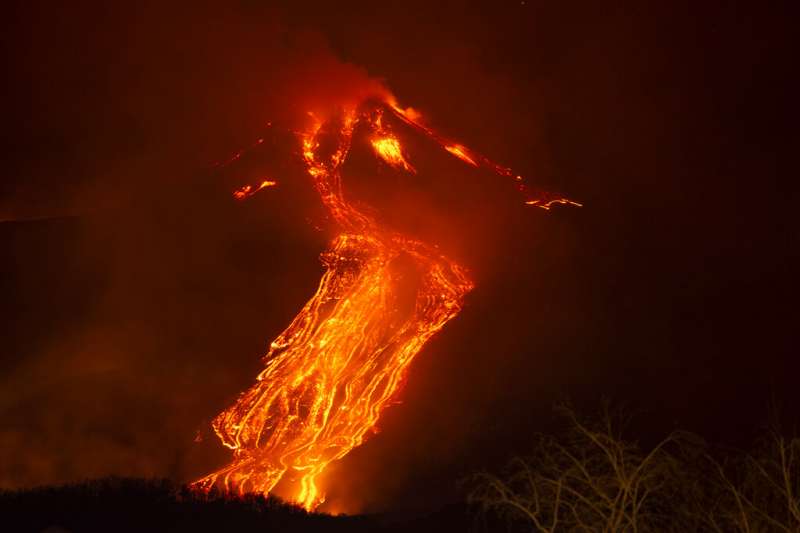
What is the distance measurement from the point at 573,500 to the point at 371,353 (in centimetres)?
867

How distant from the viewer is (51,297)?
850 inches

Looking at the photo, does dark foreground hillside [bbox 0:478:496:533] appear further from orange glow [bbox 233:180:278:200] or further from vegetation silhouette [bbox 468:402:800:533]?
orange glow [bbox 233:180:278:200]

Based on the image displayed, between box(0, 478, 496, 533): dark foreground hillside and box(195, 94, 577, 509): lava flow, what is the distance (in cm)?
250

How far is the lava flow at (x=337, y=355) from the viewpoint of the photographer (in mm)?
18078

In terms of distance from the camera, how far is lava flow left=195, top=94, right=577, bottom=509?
18078mm

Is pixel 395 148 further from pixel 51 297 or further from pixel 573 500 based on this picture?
pixel 573 500

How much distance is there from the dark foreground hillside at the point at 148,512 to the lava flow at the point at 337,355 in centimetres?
250

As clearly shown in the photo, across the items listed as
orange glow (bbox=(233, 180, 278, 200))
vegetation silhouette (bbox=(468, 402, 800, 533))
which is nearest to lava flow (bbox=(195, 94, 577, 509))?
orange glow (bbox=(233, 180, 278, 200))

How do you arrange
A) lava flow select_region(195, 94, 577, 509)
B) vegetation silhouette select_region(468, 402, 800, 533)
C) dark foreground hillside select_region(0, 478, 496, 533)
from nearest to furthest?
1. vegetation silhouette select_region(468, 402, 800, 533)
2. dark foreground hillside select_region(0, 478, 496, 533)
3. lava flow select_region(195, 94, 577, 509)

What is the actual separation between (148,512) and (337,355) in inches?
303

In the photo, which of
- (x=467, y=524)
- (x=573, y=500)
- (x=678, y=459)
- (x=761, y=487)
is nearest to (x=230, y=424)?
(x=467, y=524)

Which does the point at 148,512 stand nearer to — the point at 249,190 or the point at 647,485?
the point at 647,485

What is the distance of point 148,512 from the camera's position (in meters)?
13.1

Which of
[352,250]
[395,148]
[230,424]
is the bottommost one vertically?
[230,424]
